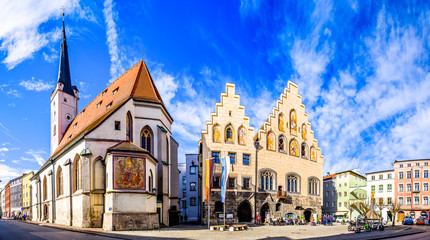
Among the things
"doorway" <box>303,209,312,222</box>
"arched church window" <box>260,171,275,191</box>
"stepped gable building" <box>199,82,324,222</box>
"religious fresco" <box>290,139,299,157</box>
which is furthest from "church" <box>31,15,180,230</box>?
"doorway" <box>303,209,312,222</box>

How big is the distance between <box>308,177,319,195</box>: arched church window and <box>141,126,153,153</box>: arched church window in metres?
25.1

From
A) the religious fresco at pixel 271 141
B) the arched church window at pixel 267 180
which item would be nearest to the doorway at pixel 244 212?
the arched church window at pixel 267 180

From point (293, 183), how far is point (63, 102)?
3787 cm

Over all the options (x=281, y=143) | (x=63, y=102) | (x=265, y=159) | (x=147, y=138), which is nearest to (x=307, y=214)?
(x=281, y=143)

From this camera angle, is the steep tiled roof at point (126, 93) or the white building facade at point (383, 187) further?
the white building facade at point (383, 187)

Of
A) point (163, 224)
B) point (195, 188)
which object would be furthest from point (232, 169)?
point (195, 188)

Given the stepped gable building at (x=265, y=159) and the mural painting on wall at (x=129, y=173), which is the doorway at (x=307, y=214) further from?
the mural painting on wall at (x=129, y=173)

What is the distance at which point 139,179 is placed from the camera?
27219 millimetres

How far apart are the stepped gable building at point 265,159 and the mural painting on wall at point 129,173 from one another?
36.5 feet

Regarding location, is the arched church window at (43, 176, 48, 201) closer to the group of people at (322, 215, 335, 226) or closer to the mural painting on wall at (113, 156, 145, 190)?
the mural painting on wall at (113, 156, 145, 190)

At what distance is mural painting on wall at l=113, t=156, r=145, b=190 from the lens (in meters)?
26.6

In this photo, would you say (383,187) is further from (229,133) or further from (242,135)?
(229,133)

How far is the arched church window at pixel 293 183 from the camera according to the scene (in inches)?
1739

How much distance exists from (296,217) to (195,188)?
19.1m
